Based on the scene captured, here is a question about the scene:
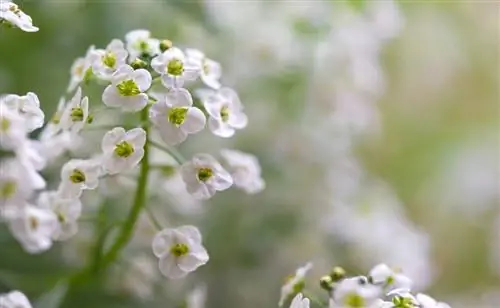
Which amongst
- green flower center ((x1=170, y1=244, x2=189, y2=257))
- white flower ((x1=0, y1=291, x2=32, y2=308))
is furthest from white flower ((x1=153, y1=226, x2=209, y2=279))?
white flower ((x1=0, y1=291, x2=32, y2=308))

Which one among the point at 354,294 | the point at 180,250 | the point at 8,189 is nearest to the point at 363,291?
the point at 354,294

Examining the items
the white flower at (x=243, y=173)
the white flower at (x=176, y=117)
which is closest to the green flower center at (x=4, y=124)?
the white flower at (x=176, y=117)

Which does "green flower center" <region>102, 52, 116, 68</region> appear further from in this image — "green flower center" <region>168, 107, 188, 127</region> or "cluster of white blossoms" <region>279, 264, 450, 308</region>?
"cluster of white blossoms" <region>279, 264, 450, 308</region>

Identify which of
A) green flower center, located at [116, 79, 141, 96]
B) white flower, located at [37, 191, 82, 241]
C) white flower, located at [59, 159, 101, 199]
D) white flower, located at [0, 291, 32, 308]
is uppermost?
green flower center, located at [116, 79, 141, 96]

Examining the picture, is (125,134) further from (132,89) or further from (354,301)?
(354,301)

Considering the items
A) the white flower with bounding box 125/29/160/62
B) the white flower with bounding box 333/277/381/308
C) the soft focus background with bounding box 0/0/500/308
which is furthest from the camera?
the soft focus background with bounding box 0/0/500/308

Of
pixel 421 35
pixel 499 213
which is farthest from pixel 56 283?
pixel 421 35

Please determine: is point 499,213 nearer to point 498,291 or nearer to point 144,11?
point 498,291
